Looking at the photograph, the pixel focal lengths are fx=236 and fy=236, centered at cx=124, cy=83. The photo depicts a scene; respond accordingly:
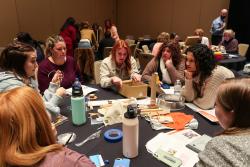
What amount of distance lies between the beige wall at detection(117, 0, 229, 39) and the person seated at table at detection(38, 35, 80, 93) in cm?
620

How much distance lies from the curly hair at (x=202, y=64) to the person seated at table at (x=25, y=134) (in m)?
1.51

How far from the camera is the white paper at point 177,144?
4.20 feet

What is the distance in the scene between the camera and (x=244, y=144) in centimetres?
Answer: 89

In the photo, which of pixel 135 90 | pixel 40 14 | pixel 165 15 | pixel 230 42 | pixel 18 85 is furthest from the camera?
pixel 165 15

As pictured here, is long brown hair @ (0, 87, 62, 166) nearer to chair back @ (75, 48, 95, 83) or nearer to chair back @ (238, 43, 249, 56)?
chair back @ (75, 48, 95, 83)

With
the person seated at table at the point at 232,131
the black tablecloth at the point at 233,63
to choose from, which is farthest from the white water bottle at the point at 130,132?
the black tablecloth at the point at 233,63

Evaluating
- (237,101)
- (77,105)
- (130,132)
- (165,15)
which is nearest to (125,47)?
(77,105)

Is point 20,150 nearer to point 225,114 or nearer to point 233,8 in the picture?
point 225,114

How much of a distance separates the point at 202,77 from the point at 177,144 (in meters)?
0.90

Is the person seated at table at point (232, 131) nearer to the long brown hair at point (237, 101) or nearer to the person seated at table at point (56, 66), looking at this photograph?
the long brown hair at point (237, 101)

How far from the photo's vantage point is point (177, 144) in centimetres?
141

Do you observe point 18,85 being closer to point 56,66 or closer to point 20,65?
point 20,65

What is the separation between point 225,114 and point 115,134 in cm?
69

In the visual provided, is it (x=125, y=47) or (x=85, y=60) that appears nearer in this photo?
(x=125, y=47)
